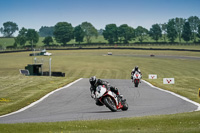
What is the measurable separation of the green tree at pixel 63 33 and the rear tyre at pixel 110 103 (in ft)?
Answer: 583

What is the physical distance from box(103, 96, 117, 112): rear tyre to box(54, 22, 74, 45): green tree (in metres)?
178

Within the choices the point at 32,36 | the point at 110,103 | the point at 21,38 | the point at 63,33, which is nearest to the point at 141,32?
the point at 63,33

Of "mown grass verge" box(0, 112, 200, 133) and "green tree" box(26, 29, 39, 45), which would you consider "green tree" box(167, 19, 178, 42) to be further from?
"mown grass verge" box(0, 112, 200, 133)

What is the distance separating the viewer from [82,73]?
2135 inches

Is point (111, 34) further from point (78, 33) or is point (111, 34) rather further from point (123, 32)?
point (78, 33)

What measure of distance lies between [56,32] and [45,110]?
589 feet

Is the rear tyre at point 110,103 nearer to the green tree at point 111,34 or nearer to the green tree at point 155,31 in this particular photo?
the green tree at point 111,34

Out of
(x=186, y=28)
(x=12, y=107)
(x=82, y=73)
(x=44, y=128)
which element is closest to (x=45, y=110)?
(x=12, y=107)


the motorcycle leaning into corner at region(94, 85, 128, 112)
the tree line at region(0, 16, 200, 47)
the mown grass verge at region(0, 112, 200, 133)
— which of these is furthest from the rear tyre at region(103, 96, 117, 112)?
the tree line at region(0, 16, 200, 47)

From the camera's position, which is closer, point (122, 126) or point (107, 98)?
point (122, 126)

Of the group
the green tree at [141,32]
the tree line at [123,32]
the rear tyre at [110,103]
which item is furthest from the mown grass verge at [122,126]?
the green tree at [141,32]

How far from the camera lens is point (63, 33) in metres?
190

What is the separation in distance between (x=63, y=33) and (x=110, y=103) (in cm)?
18036

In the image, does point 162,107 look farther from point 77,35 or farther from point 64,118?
point 77,35
